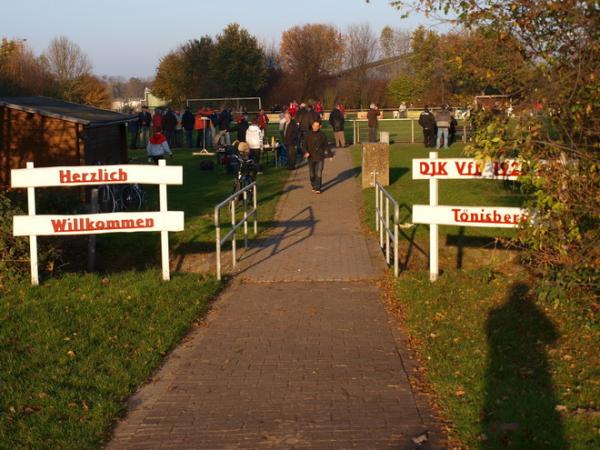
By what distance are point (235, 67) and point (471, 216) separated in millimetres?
63622

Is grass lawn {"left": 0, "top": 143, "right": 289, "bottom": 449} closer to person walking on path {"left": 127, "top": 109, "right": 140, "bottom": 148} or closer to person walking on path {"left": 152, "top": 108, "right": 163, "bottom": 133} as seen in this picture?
person walking on path {"left": 152, "top": 108, "right": 163, "bottom": 133}

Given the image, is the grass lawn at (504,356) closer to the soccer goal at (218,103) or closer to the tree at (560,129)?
the tree at (560,129)

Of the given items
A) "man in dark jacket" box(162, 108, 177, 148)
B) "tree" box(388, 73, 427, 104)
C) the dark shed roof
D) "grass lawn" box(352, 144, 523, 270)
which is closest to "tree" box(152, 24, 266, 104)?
"tree" box(388, 73, 427, 104)

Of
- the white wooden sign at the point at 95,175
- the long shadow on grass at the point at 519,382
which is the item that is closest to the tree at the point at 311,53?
the white wooden sign at the point at 95,175

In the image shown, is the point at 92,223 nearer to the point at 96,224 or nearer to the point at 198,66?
the point at 96,224

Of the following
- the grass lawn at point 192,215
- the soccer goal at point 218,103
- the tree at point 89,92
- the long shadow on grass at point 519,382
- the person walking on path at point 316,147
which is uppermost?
the tree at point 89,92

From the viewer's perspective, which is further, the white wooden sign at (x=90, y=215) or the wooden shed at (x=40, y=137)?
the wooden shed at (x=40, y=137)

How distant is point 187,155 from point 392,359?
26.1 meters

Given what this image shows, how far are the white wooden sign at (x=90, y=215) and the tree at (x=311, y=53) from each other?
65235 mm

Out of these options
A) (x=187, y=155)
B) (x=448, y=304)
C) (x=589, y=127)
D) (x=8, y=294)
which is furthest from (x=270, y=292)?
(x=187, y=155)

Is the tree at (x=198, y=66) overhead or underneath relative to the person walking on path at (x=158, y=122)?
overhead

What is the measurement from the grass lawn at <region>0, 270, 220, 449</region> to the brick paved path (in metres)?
0.22

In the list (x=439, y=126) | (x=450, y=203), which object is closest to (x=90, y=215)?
(x=450, y=203)

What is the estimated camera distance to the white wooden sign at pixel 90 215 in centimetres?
1030
